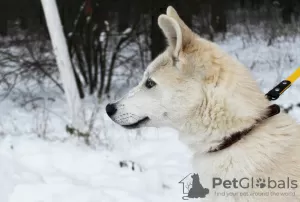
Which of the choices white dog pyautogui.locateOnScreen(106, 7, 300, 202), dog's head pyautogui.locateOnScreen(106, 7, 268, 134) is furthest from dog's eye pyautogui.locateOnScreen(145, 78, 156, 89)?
white dog pyautogui.locateOnScreen(106, 7, 300, 202)

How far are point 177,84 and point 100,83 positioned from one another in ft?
23.3

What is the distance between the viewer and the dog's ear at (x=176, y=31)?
2625mm

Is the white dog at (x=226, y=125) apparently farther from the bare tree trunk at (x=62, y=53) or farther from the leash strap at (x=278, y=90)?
the bare tree trunk at (x=62, y=53)

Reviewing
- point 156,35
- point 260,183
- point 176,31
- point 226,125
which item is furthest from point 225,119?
point 156,35

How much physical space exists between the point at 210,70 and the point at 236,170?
56cm

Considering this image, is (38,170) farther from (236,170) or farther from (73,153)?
(236,170)

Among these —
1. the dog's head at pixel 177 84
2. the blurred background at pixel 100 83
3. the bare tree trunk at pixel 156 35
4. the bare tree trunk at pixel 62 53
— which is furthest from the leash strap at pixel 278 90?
the bare tree trunk at pixel 156 35

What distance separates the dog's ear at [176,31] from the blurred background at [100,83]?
1.99 metres

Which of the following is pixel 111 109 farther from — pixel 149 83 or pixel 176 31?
pixel 176 31

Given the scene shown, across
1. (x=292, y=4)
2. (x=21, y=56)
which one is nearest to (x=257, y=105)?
(x=21, y=56)

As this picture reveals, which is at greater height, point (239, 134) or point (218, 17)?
point (218, 17)

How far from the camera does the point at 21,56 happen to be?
9273 mm

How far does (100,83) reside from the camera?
32.1 ft

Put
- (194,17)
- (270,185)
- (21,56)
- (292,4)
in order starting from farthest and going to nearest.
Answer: (292,4)
(194,17)
(21,56)
(270,185)
